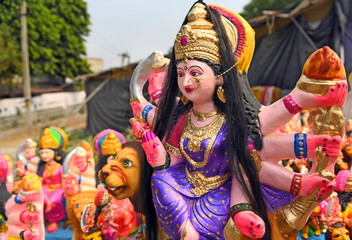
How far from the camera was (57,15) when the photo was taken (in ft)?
45.5

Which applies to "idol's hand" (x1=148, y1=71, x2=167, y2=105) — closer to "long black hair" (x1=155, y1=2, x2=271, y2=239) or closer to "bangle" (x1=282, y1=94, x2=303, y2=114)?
"long black hair" (x1=155, y1=2, x2=271, y2=239)

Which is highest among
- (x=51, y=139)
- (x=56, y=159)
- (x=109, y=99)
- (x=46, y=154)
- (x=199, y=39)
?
(x=199, y=39)

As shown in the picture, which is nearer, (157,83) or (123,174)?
(123,174)

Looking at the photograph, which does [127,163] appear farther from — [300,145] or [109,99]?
[109,99]

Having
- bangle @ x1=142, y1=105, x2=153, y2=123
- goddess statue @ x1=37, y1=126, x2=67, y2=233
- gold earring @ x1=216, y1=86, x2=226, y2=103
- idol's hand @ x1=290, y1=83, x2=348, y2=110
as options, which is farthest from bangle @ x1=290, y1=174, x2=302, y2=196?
goddess statue @ x1=37, y1=126, x2=67, y2=233

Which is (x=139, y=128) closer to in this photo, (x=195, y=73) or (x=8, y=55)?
(x=195, y=73)

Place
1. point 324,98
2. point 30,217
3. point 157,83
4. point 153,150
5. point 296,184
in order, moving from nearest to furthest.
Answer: point 324,98 < point 296,184 < point 153,150 < point 157,83 < point 30,217

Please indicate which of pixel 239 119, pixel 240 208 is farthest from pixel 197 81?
pixel 240 208

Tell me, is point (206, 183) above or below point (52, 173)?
above

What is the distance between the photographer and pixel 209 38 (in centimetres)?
153

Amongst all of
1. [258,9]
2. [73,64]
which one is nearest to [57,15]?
[73,64]

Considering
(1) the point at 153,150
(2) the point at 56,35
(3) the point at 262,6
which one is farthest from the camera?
(3) the point at 262,6

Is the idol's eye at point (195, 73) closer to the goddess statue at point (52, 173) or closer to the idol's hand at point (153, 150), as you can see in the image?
the idol's hand at point (153, 150)

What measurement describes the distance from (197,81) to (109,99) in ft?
25.4
